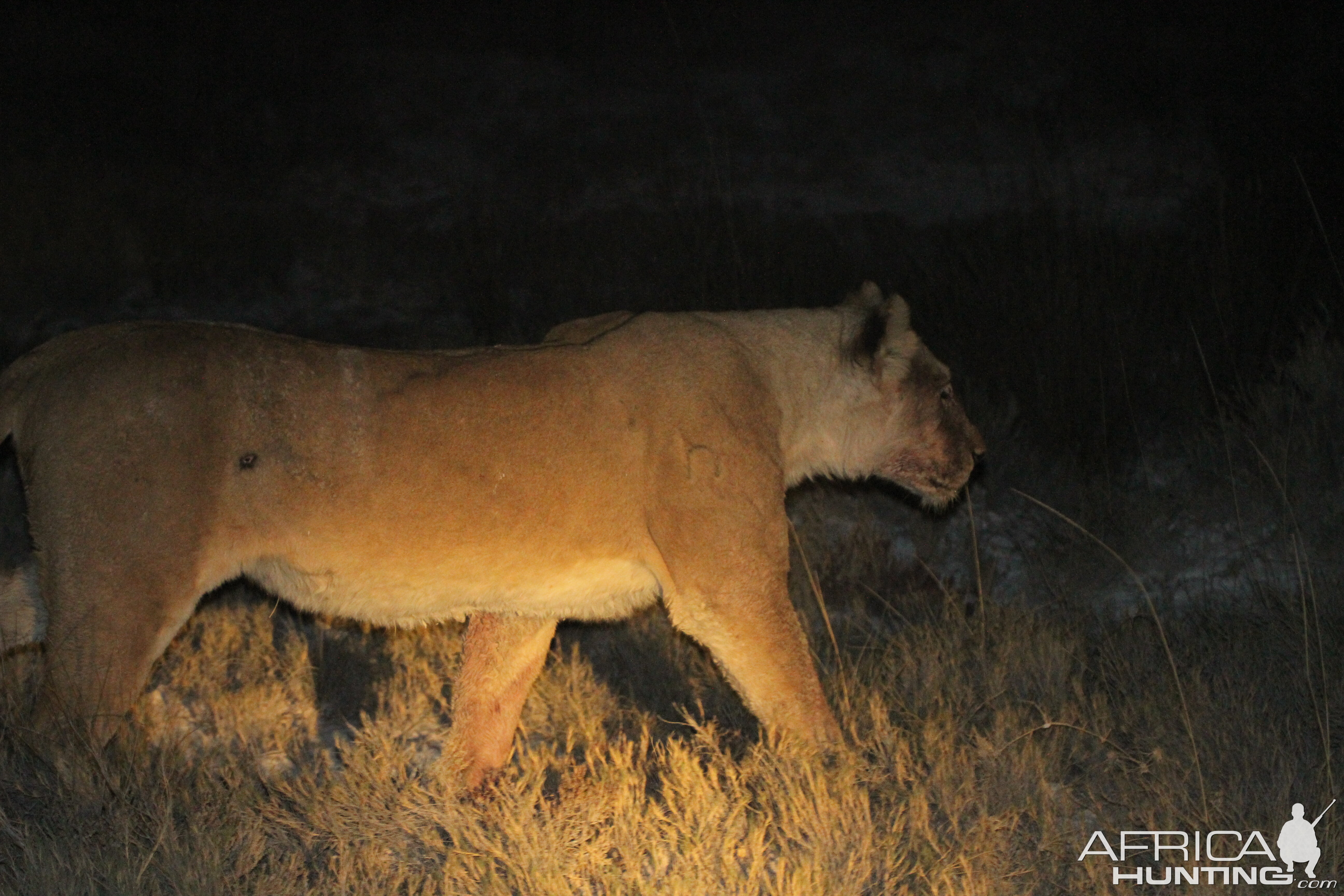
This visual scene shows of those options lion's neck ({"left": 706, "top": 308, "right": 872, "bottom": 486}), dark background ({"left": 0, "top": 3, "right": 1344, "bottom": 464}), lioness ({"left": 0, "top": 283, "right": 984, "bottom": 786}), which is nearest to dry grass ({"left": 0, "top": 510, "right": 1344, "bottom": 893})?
lioness ({"left": 0, "top": 283, "right": 984, "bottom": 786})

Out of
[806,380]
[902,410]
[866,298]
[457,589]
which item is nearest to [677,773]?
[457,589]

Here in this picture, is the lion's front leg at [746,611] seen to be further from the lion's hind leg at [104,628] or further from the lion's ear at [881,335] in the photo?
the lion's hind leg at [104,628]

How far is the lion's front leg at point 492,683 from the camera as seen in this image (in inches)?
183

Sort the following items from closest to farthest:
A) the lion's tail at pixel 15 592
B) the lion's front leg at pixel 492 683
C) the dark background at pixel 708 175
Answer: the lion's tail at pixel 15 592 → the lion's front leg at pixel 492 683 → the dark background at pixel 708 175

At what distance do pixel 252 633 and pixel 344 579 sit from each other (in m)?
2.31

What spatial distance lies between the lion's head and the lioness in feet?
1.19

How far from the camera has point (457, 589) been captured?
13.2ft

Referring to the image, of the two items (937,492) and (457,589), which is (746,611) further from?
(937,492)

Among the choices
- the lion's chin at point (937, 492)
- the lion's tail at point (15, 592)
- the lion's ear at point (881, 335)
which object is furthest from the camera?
the lion's chin at point (937, 492)

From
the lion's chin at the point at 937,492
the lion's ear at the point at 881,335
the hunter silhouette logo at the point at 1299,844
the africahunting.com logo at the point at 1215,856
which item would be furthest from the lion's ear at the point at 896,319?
the hunter silhouette logo at the point at 1299,844

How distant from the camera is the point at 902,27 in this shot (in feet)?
40.0

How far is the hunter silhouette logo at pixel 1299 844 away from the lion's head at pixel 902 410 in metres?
1.80

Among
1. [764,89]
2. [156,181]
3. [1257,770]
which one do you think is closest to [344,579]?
[1257,770]

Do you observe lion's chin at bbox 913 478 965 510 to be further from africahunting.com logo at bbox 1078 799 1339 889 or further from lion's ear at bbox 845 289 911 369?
africahunting.com logo at bbox 1078 799 1339 889
